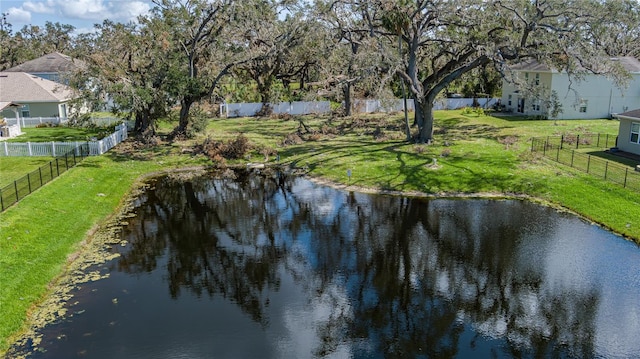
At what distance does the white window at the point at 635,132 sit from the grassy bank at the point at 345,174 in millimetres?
6487

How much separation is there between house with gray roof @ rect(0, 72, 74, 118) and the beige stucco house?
47118 mm

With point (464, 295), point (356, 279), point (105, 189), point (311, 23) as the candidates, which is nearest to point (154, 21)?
point (311, 23)

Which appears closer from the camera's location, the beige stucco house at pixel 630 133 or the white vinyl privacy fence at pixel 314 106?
the beige stucco house at pixel 630 133

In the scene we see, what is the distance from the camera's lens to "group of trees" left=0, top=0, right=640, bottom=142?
32750 millimetres

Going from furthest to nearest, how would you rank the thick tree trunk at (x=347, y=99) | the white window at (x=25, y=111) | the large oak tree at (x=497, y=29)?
the thick tree trunk at (x=347, y=99) < the white window at (x=25, y=111) < the large oak tree at (x=497, y=29)

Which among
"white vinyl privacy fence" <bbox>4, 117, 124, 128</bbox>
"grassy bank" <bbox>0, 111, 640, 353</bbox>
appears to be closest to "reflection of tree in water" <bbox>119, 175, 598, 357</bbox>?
"grassy bank" <bbox>0, 111, 640, 353</bbox>

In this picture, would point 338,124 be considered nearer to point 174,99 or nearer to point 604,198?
point 174,99

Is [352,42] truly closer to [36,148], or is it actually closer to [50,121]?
[36,148]

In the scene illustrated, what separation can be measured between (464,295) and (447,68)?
25.5 m

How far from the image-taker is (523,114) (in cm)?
5166

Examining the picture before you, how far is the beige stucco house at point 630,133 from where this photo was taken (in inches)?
1268

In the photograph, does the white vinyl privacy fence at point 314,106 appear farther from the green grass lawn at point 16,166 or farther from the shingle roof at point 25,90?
the green grass lawn at point 16,166

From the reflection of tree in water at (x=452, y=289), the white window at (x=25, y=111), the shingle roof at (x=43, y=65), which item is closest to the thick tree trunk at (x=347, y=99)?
the reflection of tree in water at (x=452, y=289)

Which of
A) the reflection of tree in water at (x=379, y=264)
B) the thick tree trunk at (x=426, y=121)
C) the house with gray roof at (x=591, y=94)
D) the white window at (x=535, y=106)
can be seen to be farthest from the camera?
the white window at (x=535, y=106)
